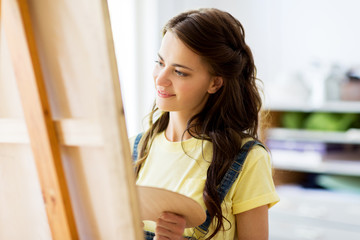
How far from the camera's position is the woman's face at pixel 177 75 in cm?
108

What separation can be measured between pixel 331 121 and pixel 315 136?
0.15 meters

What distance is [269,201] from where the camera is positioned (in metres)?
1.06

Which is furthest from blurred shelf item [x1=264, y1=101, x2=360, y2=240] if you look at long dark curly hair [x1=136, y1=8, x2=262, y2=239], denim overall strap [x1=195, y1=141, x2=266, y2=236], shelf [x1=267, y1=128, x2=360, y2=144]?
denim overall strap [x1=195, y1=141, x2=266, y2=236]

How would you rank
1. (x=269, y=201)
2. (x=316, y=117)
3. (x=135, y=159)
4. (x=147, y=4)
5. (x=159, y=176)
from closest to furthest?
(x=269, y=201)
(x=159, y=176)
(x=135, y=159)
(x=316, y=117)
(x=147, y=4)

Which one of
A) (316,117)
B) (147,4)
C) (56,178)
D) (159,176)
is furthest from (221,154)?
(147,4)

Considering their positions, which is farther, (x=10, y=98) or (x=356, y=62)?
(x=356, y=62)

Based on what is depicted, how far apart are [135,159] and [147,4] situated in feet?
6.84

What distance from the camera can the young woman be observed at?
108 cm

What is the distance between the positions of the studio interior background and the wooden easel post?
86.7 inches

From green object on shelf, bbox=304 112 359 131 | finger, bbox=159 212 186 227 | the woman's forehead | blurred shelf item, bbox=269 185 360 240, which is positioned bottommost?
blurred shelf item, bbox=269 185 360 240

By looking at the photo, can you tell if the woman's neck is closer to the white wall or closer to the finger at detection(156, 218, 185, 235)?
the finger at detection(156, 218, 185, 235)

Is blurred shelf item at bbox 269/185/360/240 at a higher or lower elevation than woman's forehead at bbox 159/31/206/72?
lower

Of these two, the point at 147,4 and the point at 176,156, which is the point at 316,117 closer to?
the point at 147,4

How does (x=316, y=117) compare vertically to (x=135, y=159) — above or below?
below
